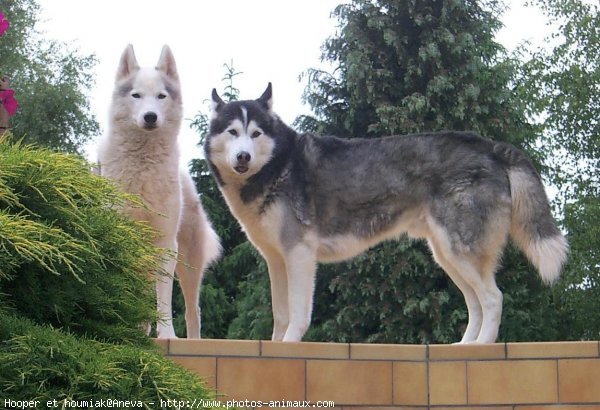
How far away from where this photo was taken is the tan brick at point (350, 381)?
4887 mm

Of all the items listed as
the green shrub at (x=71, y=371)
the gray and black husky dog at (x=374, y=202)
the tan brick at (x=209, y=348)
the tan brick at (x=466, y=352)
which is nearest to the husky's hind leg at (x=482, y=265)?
the gray and black husky dog at (x=374, y=202)

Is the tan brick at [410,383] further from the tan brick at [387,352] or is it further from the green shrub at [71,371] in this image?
the green shrub at [71,371]

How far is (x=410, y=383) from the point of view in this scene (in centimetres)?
502

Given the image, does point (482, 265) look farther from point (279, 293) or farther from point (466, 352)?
point (279, 293)

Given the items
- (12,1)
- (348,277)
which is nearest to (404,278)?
(348,277)

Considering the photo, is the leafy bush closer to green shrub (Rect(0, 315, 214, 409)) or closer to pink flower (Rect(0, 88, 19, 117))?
green shrub (Rect(0, 315, 214, 409))

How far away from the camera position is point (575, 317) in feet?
45.8

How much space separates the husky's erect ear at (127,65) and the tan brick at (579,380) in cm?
314

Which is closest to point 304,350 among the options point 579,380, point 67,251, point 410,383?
point 410,383

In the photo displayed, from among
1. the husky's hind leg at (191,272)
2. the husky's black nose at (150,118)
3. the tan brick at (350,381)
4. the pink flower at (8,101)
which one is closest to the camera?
the pink flower at (8,101)

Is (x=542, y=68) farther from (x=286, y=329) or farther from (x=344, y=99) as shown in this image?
(x=286, y=329)

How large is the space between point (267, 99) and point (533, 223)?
1.90 metres

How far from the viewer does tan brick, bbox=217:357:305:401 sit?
478cm

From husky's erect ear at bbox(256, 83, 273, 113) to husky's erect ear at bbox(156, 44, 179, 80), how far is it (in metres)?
0.57
